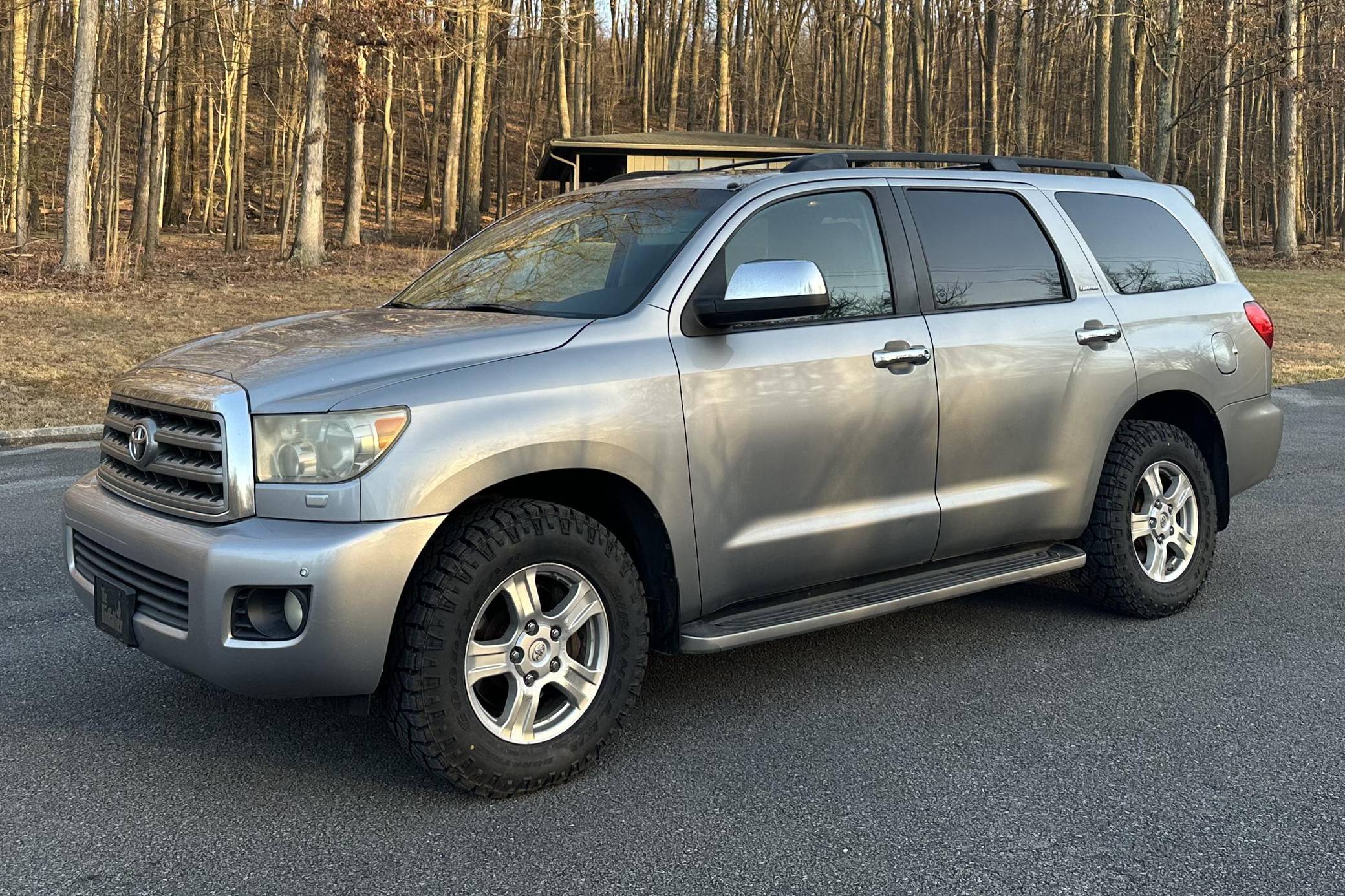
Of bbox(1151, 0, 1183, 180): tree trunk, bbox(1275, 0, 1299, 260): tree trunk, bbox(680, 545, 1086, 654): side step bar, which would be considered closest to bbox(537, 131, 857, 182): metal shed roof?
bbox(1151, 0, 1183, 180): tree trunk

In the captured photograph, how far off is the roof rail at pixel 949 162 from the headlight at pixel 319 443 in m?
2.06

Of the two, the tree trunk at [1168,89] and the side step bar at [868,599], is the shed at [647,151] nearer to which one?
the tree trunk at [1168,89]

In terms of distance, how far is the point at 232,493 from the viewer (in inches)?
137

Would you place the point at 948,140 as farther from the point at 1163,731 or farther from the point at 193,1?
the point at 1163,731

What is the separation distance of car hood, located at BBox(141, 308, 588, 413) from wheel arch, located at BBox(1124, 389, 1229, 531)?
121 inches

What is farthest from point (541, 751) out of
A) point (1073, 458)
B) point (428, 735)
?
point (1073, 458)

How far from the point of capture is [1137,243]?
18.7ft

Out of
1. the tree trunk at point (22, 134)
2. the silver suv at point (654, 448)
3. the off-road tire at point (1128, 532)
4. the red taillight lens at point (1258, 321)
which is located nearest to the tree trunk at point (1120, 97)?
the red taillight lens at point (1258, 321)

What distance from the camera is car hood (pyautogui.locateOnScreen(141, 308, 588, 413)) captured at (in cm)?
357

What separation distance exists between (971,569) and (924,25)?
41692 millimetres

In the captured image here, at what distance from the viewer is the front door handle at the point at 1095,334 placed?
17.0 feet

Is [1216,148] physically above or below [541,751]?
above

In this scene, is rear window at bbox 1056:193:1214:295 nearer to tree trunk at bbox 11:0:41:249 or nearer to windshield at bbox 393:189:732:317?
windshield at bbox 393:189:732:317

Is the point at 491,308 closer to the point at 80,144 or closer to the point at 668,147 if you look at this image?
the point at 80,144
